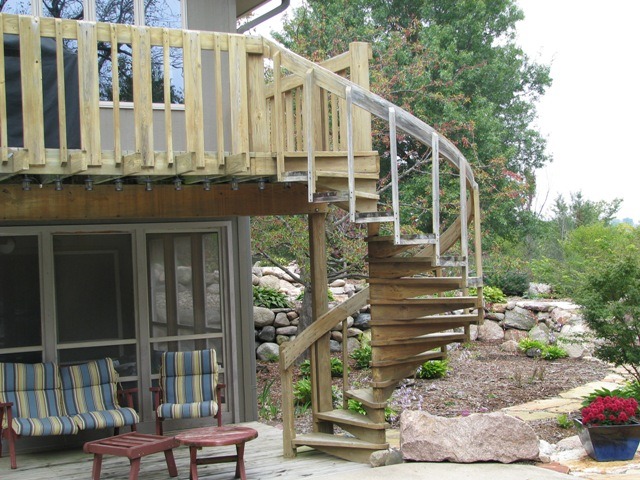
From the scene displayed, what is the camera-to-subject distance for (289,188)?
7238 millimetres

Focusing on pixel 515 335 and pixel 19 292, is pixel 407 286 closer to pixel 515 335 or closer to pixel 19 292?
pixel 19 292

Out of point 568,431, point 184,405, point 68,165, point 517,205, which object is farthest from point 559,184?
point 68,165

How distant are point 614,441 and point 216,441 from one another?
3.10 meters

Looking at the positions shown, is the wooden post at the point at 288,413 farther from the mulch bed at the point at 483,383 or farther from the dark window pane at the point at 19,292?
the dark window pane at the point at 19,292

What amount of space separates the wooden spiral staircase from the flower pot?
1274mm

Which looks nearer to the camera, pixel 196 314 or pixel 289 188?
pixel 289 188

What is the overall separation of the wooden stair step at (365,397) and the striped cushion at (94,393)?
191 cm

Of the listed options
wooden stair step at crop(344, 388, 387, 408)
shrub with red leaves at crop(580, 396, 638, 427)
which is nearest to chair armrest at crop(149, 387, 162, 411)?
wooden stair step at crop(344, 388, 387, 408)

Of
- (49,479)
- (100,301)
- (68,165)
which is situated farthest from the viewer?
(100,301)

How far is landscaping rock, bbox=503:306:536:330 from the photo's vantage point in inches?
536

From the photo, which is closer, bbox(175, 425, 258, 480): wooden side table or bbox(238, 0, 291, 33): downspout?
bbox(175, 425, 258, 480): wooden side table

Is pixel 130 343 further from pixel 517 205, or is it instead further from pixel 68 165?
pixel 517 205

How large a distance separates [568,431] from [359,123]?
351cm

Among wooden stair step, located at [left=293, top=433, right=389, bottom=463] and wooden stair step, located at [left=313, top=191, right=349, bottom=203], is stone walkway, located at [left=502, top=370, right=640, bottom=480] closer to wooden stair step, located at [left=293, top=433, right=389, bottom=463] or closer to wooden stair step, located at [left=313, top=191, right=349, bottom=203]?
wooden stair step, located at [left=293, top=433, right=389, bottom=463]
